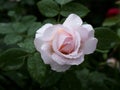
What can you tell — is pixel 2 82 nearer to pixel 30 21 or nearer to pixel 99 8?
pixel 30 21

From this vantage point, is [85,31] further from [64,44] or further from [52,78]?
[52,78]

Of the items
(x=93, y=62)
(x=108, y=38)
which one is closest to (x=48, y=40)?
(x=108, y=38)

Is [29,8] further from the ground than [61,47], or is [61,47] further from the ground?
[61,47]

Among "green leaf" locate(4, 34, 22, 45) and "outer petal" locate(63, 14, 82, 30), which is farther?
"green leaf" locate(4, 34, 22, 45)

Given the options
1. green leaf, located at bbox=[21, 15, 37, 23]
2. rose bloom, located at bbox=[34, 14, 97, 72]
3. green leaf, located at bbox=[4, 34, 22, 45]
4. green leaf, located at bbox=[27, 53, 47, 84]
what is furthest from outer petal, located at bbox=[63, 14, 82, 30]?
green leaf, located at bbox=[21, 15, 37, 23]

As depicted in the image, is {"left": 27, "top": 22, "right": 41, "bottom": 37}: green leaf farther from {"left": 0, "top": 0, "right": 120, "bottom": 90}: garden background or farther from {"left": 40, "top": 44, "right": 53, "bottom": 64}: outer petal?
{"left": 40, "top": 44, "right": 53, "bottom": 64}: outer petal
